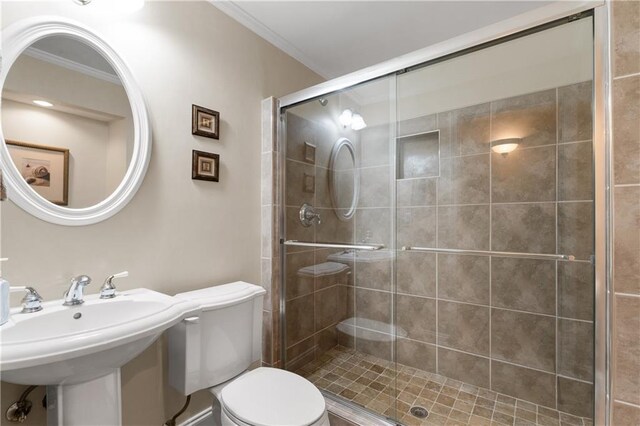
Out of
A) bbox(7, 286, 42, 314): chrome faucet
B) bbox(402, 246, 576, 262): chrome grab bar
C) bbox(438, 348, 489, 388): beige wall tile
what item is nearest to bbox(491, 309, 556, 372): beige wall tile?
bbox(438, 348, 489, 388): beige wall tile

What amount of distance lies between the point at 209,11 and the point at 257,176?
0.98m

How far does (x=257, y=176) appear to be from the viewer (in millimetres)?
1937

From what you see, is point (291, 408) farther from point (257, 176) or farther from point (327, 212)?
point (257, 176)

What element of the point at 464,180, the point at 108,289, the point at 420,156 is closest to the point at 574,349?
the point at 464,180

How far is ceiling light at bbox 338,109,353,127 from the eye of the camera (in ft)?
6.31

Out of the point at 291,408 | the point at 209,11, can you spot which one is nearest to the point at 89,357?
the point at 291,408

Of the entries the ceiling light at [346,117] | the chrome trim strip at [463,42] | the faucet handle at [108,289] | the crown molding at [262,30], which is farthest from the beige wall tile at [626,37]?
the faucet handle at [108,289]

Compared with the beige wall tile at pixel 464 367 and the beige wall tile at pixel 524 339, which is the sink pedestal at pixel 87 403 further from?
the beige wall tile at pixel 524 339

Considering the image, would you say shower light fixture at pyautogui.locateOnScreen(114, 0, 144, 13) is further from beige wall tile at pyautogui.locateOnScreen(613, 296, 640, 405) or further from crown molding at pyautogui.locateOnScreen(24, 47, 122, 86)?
beige wall tile at pyautogui.locateOnScreen(613, 296, 640, 405)

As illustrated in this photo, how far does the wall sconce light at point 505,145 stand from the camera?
186 centimetres

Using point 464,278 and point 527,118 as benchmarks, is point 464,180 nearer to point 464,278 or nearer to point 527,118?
point 527,118

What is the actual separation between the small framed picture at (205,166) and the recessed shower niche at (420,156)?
1267 millimetres

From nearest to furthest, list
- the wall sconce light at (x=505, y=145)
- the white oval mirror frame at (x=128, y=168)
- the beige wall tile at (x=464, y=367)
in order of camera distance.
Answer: the white oval mirror frame at (x=128, y=168), the wall sconce light at (x=505, y=145), the beige wall tile at (x=464, y=367)

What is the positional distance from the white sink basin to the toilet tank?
201mm
